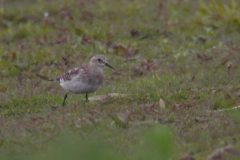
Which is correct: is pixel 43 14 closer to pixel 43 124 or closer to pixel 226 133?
pixel 43 124

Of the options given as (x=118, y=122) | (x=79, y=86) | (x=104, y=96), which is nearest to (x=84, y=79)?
(x=79, y=86)

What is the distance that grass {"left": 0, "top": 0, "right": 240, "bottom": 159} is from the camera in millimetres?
5379

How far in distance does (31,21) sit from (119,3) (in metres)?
3.63

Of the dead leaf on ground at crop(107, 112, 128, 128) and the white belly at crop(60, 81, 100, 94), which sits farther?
the white belly at crop(60, 81, 100, 94)

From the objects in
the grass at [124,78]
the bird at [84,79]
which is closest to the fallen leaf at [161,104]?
the grass at [124,78]

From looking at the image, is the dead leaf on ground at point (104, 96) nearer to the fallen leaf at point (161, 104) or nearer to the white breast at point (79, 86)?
the white breast at point (79, 86)

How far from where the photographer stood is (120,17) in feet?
46.2

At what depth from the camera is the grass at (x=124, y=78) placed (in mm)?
5379

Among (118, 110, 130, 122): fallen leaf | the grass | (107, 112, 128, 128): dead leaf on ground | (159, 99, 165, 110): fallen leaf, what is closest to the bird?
the grass

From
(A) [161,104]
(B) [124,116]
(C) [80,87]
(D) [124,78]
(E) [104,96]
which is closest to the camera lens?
(B) [124,116]

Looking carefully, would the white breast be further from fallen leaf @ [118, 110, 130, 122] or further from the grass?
fallen leaf @ [118, 110, 130, 122]

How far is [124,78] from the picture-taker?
926 centimetres

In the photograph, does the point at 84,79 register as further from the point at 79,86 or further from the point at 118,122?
the point at 118,122

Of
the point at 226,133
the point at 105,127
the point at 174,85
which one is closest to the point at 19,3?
the point at 174,85
